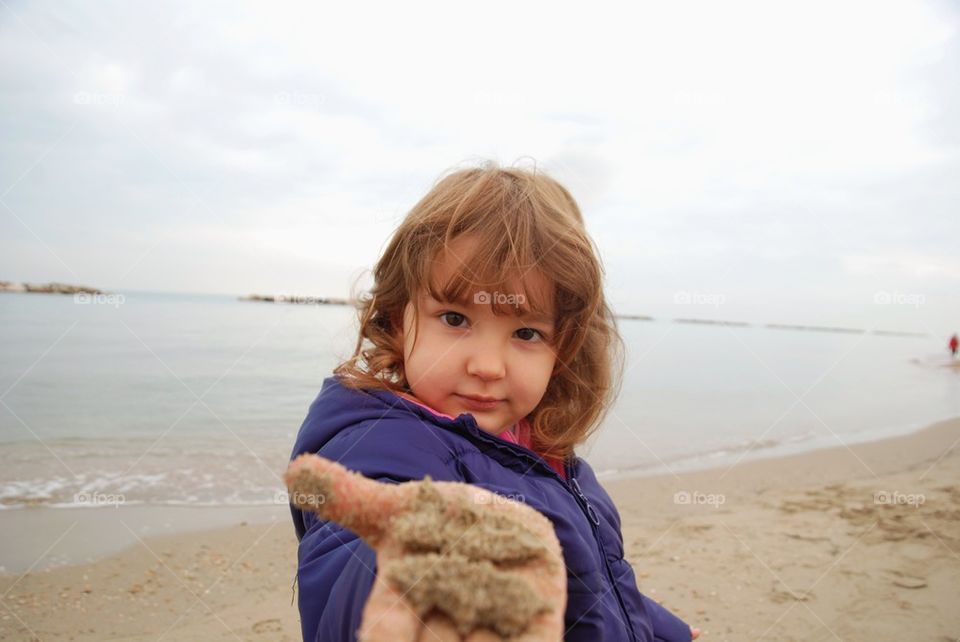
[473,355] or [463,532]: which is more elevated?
[463,532]

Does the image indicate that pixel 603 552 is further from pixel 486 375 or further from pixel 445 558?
pixel 445 558

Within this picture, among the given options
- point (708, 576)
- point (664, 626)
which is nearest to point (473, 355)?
point (664, 626)

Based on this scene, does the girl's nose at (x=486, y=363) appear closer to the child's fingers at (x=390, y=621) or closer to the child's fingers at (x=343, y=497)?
the child's fingers at (x=343, y=497)

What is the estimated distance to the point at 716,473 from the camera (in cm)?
849

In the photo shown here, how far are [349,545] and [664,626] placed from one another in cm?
165

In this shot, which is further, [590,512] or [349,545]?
[590,512]

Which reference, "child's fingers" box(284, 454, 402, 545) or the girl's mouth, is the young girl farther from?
"child's fingers" box(284, 454, 402, 545)

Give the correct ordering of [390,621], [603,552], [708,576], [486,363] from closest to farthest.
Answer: [390,621] → [486,363] → [603,552] → [708,576]

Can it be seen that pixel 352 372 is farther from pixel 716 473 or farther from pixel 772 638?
pixel 716 473

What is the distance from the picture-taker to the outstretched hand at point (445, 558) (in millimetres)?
745

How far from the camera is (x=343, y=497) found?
822 millimetres

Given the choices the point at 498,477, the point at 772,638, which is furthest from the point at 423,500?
the point at 772,638

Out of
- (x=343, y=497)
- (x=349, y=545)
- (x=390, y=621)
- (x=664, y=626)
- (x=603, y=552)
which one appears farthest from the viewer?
(x=664, y=626)

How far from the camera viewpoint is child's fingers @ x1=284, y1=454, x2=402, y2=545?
2.69 feet
